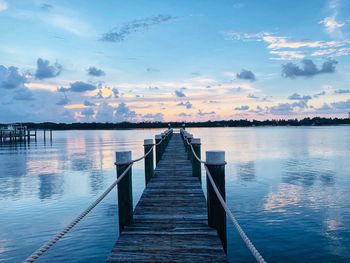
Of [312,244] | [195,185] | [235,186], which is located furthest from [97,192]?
[312,244]

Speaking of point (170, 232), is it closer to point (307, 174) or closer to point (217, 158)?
point (217, 158)

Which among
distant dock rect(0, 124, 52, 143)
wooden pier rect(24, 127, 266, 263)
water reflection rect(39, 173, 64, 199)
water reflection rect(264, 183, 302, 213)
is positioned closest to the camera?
wooden pier rect(24, 127, 266, 263)

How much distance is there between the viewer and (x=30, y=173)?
31.3 m

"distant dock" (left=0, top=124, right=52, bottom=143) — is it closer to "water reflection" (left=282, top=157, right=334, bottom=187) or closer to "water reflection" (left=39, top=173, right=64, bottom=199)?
"water reflection" (left=39, top=173, right=64, bottom=199)

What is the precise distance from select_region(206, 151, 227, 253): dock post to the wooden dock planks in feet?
0.61

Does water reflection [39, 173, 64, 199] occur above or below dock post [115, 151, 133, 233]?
below

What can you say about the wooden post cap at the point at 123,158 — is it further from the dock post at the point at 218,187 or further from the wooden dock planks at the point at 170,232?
the dock post at the point at 218,187

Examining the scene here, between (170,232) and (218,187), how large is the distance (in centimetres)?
139

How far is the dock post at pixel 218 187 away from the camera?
6117mm

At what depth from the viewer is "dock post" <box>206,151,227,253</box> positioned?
612 cm

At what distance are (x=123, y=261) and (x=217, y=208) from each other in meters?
2.10

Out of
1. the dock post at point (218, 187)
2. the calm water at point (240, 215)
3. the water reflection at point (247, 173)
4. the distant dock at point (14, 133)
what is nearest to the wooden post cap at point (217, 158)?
the dock post at point (218, 187)

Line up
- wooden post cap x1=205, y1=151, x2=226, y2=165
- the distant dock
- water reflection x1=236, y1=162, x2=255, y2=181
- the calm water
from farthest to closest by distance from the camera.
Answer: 1. the distant dock
2. water reflection x1=236, y1=162, x2=255, y2=181
3. the calm water
4. wooden post cap x1=205, y1=151, x2=226, y2=165

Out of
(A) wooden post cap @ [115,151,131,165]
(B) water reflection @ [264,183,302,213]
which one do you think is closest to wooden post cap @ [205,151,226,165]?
(A) wooden post cap @ [115,151,131,165]
